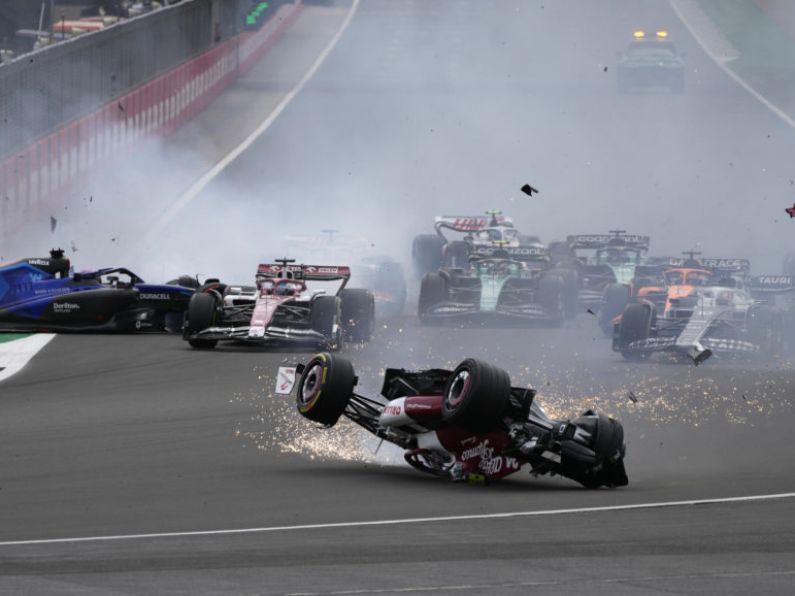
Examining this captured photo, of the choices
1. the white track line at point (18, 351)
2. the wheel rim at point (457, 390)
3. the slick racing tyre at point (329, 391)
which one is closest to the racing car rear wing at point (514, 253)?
the white track line at point (18, 351)

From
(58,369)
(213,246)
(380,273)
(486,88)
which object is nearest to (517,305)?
(380,273)

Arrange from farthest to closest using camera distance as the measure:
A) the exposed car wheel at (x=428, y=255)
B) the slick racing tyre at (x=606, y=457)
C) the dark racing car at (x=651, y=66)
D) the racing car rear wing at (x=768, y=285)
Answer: the dark racing car at (x=651, y=66) → the exposed car wheel at (x=428, y=255) → the racing car rear wing at (x=768, y=285) → the slick racing tyre at (x=606, y=457)

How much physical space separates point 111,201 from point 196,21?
14.3 meters

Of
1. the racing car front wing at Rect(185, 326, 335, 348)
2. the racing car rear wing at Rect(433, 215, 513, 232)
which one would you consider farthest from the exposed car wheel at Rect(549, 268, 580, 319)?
the racing car front wing at Rect(185, 326, 335, 348)

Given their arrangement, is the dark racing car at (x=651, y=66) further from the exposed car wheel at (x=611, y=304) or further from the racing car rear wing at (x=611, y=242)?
the exposed car wheel at (x=611, y=304)

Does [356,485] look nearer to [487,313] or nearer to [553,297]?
[487,313]

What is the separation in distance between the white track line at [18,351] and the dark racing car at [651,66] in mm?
36282

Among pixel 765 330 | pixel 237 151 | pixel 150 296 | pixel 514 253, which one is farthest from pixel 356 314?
pixel 237 151

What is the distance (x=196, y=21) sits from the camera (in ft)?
163

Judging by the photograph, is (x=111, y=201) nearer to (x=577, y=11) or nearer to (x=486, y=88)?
(x=486, y=88)

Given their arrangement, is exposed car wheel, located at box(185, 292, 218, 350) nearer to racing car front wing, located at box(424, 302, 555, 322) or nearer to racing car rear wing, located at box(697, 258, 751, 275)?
racing car front wing, located at box(424, 302, 555, 322)

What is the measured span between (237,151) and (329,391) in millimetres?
33789

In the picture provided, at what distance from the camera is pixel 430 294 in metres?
27.1

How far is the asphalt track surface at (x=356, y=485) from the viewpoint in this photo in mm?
8648
